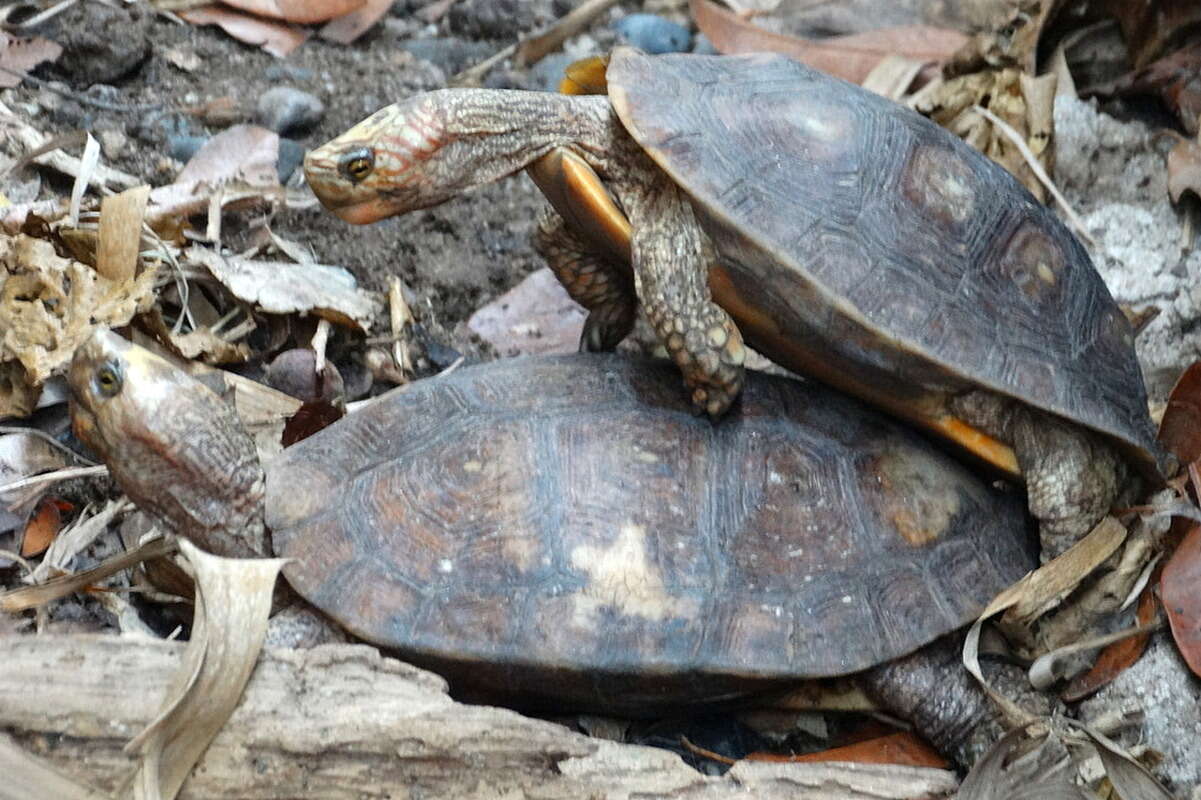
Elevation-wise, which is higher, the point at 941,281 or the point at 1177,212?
the point at 941,281

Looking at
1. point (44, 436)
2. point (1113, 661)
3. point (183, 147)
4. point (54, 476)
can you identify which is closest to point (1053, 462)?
point (1113, 661)

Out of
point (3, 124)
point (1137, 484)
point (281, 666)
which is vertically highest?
point (3, 124)

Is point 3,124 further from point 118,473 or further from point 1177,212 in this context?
point 1177,212

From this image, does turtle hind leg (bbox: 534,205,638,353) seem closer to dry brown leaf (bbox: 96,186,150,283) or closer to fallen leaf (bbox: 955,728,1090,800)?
dry brown leaf (bbox: 96,186,150,283)

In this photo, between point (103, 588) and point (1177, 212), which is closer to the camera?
point (103, 588)

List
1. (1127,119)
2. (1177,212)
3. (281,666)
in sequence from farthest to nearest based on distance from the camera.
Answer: (1127,119)
(1177,212)
(281,666)

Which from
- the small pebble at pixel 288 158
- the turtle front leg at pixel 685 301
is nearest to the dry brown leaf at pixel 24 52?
the small pebble at pixel 288 158

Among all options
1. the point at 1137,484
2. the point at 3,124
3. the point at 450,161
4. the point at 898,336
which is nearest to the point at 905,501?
the point at 898,336
